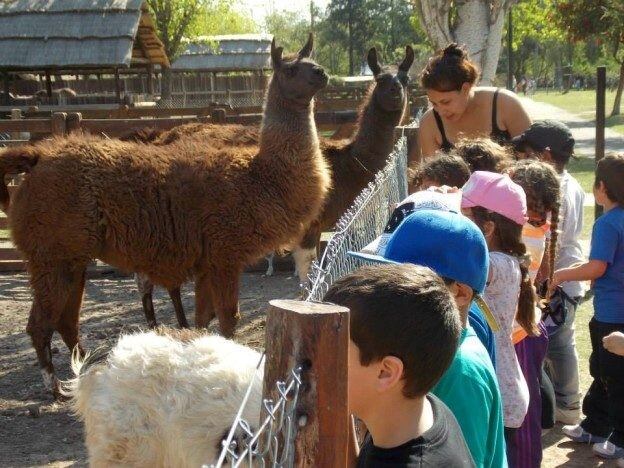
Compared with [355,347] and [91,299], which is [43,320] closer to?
[91,299]

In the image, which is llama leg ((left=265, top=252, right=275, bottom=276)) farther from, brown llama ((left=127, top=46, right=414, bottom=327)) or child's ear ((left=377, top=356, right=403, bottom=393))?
child's ear ((left=377, top=356, right=403, bottom=393))

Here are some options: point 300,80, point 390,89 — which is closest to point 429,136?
point 300,80

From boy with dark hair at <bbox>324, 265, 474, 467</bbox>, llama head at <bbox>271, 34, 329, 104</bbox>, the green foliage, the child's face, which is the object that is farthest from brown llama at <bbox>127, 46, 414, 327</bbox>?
the green foliage

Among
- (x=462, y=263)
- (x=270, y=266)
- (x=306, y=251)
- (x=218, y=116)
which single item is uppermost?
(x=462, y=263)

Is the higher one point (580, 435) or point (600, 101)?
point (600, 101)

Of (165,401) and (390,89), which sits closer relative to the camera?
(165,401)

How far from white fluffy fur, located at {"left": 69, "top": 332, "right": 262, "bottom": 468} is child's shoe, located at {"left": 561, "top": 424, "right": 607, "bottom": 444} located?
2.68 metres

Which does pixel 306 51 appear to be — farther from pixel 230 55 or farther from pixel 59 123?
pixel 230 55

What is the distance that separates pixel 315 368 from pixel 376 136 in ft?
23.4

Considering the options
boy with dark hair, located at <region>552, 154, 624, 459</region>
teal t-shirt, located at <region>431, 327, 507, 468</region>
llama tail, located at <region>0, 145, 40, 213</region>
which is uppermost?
llama tail, located at <region>0, 145, 40, 213</region>

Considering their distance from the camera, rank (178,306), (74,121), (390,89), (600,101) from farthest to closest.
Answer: (74,121), (600,101), (390,89), (178,306)

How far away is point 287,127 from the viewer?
22.6 ft

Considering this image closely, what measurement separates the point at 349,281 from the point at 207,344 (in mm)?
1489

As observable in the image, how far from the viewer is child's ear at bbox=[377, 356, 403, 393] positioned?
1.68 meters
